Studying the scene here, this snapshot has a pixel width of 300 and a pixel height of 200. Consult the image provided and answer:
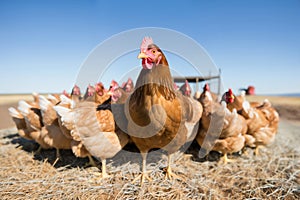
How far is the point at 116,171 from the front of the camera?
2273 millimetres

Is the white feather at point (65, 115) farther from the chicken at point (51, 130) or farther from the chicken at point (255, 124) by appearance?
the chicken at point (255, 124)

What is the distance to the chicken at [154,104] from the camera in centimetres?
180

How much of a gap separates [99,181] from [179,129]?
1.14 metres

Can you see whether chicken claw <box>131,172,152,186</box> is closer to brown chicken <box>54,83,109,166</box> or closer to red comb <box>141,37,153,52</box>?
brown chicken <box>54,83,109,166</box>

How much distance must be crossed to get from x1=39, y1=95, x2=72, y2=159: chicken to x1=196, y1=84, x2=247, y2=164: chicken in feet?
6.68

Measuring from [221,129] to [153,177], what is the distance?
3.94 feet

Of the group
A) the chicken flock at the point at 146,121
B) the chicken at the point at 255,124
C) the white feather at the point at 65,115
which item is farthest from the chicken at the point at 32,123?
the chicken at the point at 255,124

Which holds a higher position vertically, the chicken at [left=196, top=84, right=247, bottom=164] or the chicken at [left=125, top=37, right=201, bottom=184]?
the chicken at [left=125, top=37, right=201, bottom=184]

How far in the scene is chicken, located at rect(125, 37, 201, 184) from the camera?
5.91 ft

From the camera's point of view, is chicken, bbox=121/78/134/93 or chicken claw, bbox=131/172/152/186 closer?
chicken claw, bbox=131/172/152/186

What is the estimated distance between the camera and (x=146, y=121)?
6.11 feet

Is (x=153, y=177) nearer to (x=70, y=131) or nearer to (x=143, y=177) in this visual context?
(x=143, y=177)

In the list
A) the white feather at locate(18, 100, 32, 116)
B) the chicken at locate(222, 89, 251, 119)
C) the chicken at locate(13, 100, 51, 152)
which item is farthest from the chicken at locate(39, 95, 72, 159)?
the chicken at locate(222, 89, 251, 119)

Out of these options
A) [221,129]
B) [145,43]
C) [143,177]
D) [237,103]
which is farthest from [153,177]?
[237,103]
